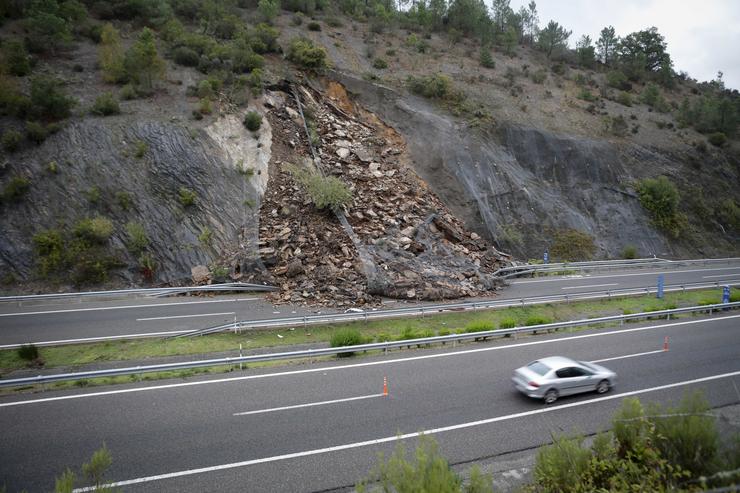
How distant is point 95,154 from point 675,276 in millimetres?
40200

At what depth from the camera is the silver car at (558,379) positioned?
10.8 meters

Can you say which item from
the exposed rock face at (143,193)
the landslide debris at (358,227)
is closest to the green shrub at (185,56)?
the landslide debris at (358,227)

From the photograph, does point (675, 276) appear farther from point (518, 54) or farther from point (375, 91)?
point (518, 54)

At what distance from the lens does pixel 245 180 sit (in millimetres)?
27812

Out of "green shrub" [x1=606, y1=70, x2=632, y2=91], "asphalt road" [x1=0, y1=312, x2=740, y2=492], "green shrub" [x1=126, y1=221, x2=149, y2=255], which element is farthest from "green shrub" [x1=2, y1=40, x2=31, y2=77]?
"green shrub" [x1=606, y1=70, x2=632, y2=91]

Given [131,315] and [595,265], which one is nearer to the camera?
[131,315]

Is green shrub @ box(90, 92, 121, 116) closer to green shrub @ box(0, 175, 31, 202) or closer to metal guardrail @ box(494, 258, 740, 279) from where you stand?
green shrub @ box(0, 175, 31, 202)

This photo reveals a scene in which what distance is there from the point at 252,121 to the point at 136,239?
39.7 feet

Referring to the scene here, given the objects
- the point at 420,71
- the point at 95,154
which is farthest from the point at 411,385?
the point at 420,71

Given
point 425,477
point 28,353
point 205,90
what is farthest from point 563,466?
point 205,90

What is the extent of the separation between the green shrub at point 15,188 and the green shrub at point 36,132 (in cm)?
295

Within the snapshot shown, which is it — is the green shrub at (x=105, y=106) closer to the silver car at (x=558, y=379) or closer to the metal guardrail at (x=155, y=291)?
the metal guardrail at (x=155, y=291)

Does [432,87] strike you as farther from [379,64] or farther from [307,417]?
[307,417]

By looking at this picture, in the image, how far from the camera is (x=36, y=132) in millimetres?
24844
